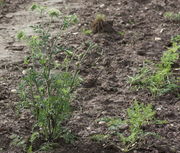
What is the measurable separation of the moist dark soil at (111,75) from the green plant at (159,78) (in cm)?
8

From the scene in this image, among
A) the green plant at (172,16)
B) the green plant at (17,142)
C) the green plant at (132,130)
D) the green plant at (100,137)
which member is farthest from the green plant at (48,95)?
the green plant at (172,16)

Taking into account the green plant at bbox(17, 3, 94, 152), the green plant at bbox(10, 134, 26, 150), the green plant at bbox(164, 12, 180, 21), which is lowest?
the green plant at bbox(164, 12, 180, 21)

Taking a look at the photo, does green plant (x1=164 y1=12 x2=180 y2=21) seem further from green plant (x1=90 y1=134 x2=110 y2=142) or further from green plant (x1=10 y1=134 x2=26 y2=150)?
green plant (x1=10 y1=134 x2=26 y2=150)

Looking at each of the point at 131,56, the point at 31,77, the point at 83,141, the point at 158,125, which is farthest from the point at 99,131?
the point at 131,56

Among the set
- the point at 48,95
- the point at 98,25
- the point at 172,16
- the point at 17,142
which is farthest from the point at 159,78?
the point at 172,16

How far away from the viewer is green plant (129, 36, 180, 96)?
4.07 meters

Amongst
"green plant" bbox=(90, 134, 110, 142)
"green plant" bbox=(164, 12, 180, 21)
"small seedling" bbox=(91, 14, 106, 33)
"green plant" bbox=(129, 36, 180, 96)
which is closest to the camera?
"green plant" bbox=(90, 134, 110, 142)

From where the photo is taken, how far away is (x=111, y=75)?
4.51m

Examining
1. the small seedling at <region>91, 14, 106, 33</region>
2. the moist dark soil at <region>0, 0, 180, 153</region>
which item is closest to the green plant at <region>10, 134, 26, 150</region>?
the moist dark soil at <region>0, 0, 180, 153</region>

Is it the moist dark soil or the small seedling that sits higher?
the small seedling

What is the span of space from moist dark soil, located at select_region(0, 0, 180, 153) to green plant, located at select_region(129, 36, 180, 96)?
3.0 inches

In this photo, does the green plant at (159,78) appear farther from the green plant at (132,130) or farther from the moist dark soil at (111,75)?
the green plant at (132,130)

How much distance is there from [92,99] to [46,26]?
2.44 meters

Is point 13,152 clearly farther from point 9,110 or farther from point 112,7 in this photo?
point 112,7
